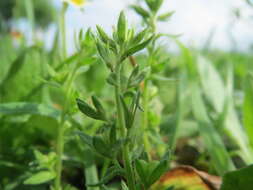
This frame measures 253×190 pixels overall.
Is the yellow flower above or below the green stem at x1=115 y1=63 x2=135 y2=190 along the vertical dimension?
above

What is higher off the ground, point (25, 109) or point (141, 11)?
point (141, 11)

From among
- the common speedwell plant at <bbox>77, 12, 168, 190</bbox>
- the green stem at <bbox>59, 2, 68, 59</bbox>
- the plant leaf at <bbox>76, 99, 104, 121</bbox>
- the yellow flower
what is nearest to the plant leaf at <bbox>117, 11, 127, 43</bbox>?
the common speedwell plant at <bbox>77, 12, 168, 190</bbox>

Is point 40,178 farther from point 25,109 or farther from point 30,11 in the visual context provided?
point 30,11

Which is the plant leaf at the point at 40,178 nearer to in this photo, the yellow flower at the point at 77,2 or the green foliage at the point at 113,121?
the green foliage at the point at 113,121

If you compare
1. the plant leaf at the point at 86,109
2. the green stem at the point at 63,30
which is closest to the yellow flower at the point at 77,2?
the green stem at the point at 63,30

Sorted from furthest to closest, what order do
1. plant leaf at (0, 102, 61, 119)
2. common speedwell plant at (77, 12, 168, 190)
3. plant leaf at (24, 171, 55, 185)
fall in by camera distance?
plant leaf at (0, 102, 61, 119), plant leaf at (24, 171, 55, 185), common speedwell plant at (77, 12, 168, 190)

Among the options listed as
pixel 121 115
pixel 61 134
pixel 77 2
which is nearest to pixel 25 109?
pixel 61 134

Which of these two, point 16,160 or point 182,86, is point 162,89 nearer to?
point 182,86

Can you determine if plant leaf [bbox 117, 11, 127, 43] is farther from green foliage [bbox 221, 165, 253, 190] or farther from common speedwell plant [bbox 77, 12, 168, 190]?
green foliage [bbox 221, 165, 253, 190]

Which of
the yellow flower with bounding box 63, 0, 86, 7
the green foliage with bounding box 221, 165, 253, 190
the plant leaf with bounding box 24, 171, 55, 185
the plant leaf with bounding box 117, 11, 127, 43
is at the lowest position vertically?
the green foliage with bounding box 221, 165, 253, 190

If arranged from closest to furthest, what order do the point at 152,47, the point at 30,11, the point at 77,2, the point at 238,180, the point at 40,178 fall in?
the point at 238,180 < the point at 40,178 < the point at 152,47 < the point at 77,2 < the point at 30,11
